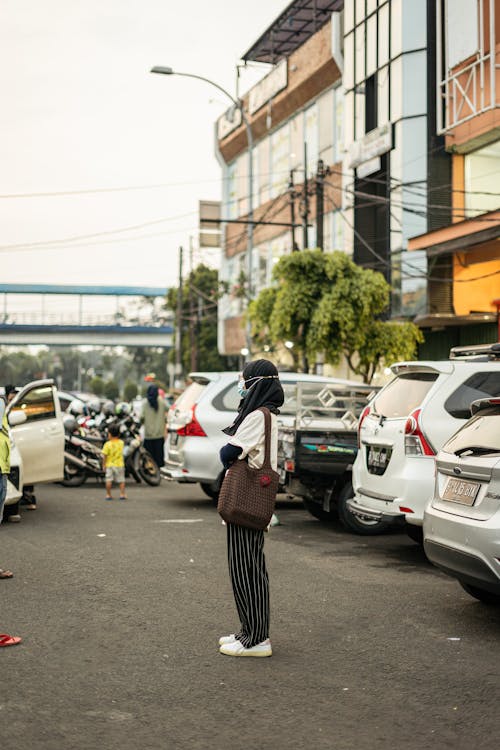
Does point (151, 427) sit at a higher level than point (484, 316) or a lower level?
lower

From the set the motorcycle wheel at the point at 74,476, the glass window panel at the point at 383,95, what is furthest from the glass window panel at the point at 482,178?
the motorcycle wheel at the point at 74,476

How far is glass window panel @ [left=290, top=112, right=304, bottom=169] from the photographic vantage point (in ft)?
126

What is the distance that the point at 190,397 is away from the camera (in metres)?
14.9

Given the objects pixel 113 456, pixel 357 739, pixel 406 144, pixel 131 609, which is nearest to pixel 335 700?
pixel 357 739

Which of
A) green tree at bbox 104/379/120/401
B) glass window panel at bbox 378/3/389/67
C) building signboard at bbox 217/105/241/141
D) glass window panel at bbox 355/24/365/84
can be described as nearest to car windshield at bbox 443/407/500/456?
glass window panel at bbox 378/3/389/67

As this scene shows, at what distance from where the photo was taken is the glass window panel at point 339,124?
34.3 meters

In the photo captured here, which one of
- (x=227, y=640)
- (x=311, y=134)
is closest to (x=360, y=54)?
(x=311, y=134)

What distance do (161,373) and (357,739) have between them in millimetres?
128067

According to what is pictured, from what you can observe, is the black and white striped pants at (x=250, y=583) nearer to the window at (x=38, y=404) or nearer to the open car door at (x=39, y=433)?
the open car door at (x=39, y=433)

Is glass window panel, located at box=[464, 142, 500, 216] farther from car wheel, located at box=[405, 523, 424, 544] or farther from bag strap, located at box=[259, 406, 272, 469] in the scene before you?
bag strap, located at box=[259, 406, 272, 469]

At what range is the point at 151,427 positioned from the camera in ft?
63.0

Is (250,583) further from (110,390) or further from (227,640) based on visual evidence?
(110,390)

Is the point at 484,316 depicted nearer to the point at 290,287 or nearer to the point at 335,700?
the point at 290,287

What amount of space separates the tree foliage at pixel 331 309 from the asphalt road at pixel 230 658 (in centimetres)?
1353
